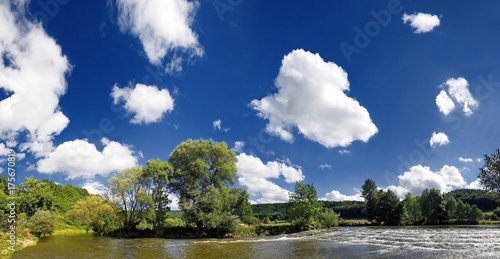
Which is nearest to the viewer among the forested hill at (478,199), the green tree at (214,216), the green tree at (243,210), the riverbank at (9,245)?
the riverbank at (9,245)

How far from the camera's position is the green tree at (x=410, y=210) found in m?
82.9

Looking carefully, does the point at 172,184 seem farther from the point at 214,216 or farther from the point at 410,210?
the point at 410,210

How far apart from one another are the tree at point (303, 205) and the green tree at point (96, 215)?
109ft

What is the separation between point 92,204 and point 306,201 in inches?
1635

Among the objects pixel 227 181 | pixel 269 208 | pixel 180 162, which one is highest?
pixel 180 162

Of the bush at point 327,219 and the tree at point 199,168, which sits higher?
the tree at point 199,168

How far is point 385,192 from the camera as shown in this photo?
285 feet

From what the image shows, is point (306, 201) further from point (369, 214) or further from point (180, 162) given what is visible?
point (369, 214)

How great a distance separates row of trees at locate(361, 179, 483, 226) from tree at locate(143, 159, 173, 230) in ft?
205

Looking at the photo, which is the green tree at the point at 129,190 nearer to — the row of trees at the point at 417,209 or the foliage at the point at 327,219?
the foliage at the point at 327,219

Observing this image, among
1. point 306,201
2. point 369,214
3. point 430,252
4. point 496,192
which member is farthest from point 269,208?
point 430,252

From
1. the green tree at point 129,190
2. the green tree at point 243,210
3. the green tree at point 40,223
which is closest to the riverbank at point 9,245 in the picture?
the green tree at point 40,223

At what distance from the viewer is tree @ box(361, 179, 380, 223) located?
289 feet

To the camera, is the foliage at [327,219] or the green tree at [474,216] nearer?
the foliage at [327,219]
